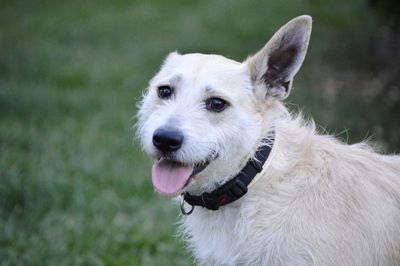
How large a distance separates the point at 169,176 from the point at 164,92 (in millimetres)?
653

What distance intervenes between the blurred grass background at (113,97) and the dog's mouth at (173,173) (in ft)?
6.08

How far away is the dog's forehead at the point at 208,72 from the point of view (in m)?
3.94

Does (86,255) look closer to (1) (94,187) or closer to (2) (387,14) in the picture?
(1) (94,187)

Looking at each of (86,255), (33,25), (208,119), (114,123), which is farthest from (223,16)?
(208,119)

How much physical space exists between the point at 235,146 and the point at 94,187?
3.56 meters

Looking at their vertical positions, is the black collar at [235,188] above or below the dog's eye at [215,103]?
below

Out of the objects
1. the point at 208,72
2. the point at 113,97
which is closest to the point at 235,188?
the point at 208,72

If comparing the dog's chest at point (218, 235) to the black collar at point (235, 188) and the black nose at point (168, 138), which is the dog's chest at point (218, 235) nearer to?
the black collar at point (235, 188)

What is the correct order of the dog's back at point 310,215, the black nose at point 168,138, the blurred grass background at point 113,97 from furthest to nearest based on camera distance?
the blurred grass background at point 113,97
the black nose at point 168,138
the dog's back at point 310,215

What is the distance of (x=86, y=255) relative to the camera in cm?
548

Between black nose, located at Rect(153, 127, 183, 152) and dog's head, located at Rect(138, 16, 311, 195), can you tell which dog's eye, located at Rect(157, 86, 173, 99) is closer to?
dog's head, located at Rect(138, 16, 311, 195)

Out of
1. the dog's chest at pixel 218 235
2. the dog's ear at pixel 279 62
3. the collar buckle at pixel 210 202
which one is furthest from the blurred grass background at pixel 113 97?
the dog's ear at pixel 279 62

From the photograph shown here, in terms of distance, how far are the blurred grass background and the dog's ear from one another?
224 centimetres

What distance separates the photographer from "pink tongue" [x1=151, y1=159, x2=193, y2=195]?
3.69 meters
